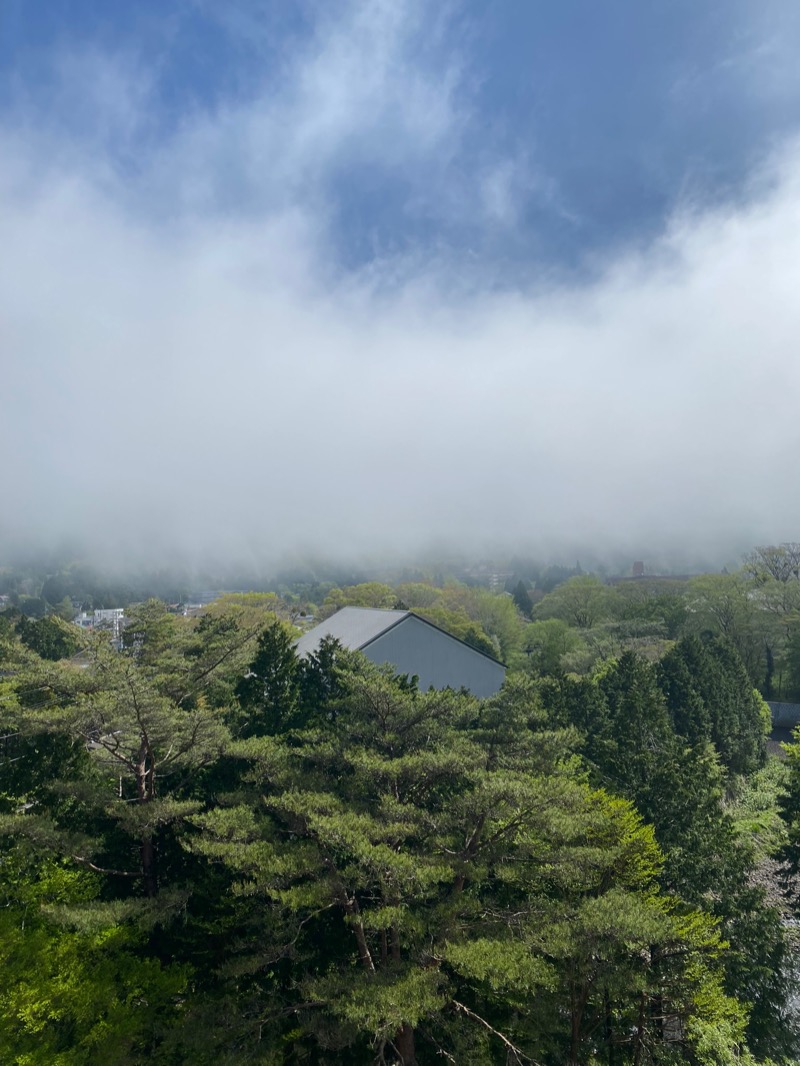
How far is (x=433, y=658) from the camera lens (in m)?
29.8

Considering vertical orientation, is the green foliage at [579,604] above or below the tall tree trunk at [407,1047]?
above

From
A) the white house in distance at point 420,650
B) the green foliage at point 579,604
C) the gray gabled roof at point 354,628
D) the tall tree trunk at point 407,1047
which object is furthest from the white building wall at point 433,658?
the green foliage at point 579,604

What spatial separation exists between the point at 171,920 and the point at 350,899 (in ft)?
13.4

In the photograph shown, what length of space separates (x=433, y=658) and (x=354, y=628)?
4.64 meters

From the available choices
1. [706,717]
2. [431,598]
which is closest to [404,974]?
[706,717]

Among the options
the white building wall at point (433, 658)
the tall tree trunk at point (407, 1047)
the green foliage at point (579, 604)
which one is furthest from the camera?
the green foliage at point (579, 604)

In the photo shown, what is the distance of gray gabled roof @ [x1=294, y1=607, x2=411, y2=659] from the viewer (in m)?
28.6

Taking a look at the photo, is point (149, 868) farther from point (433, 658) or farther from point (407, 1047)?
point (433, 658)

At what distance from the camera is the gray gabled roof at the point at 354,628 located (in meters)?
28.6

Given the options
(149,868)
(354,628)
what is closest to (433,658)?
(354,628)

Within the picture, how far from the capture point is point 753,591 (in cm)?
4944

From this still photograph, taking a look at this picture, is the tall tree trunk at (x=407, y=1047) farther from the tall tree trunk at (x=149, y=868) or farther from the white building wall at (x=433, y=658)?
the white building wall at (x=433, y=658)

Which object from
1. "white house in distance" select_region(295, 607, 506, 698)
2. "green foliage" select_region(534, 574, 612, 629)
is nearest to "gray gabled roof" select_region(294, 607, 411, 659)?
"white house in distance" select_region(295, 607, 506, 698)

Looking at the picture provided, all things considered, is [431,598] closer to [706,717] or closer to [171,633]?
[706,717]
